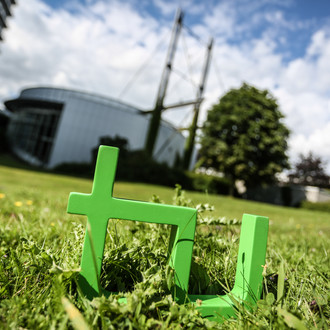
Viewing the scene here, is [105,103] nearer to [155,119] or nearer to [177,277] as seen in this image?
[155,119]

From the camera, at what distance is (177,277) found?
86 centimetres

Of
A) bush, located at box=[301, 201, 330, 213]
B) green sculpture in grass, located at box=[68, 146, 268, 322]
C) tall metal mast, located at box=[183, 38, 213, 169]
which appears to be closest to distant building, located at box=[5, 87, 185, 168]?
tall metal mast, located at box=[183, 38, 213, 169]

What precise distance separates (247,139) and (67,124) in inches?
465

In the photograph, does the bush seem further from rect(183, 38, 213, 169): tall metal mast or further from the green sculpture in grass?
the green sculpture in grass

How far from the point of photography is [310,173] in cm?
2922

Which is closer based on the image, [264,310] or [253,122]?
[264,310]

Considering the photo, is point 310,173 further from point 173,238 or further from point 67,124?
point 173,238

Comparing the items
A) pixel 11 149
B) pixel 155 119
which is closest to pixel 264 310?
pixel 155 119

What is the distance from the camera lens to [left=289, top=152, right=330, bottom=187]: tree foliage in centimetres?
2842

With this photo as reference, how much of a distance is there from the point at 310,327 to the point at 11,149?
25.2m

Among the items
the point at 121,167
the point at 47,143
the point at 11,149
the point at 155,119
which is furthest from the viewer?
the point at 11,149

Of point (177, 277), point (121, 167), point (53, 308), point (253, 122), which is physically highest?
point (253, 122)

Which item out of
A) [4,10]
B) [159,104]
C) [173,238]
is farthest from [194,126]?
[173,238]

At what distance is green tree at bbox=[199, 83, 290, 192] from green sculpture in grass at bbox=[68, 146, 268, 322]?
52.5ft
